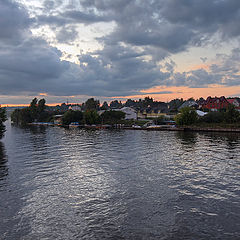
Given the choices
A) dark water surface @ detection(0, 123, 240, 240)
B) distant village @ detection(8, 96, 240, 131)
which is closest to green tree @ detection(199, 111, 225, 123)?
distant village @ detection(8, 96, 240, 131)

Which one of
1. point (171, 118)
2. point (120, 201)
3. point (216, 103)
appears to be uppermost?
point (216, 103)

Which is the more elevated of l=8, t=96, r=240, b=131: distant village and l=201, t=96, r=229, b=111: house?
l=201, t=96, r=229, b=111: house

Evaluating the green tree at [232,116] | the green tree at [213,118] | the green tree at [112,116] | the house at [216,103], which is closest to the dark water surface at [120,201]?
the green tree at [232,116]

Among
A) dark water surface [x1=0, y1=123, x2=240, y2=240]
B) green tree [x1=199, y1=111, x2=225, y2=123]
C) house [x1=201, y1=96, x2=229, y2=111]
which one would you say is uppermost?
house [x1=201, y1=96, x2=229, y2=111]

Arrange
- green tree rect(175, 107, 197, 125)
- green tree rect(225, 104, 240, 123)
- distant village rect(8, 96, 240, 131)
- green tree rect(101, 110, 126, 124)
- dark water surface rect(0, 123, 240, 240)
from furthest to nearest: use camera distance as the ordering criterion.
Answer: green tree rect(101, 110, 126, 124) → green tree rect(175, 107, 197, 125) → distant village rect(8, 96, 240, 131) → green tree rect(225, 104, 240, 123) → dark water surface rect(0, 123, 240, 240)

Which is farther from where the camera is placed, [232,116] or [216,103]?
[216,103]

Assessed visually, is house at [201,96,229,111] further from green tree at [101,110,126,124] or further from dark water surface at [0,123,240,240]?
dark water surface at [0,123,240,240]

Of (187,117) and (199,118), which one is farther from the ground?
(187,117)

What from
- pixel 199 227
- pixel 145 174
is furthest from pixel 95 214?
pixel 145 174

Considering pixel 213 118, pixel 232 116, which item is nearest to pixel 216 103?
pixel 213 118

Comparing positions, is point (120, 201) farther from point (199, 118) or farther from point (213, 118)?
point (199, 118)

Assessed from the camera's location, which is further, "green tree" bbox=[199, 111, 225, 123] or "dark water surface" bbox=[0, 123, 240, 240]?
"green tree" bbox=[199, 111, 225, 123]

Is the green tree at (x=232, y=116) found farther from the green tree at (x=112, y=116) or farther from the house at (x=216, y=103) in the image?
the green tree at (x=112, y=116)

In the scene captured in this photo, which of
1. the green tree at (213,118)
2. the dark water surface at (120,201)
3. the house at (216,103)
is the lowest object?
the dark water surface at (120,201)
